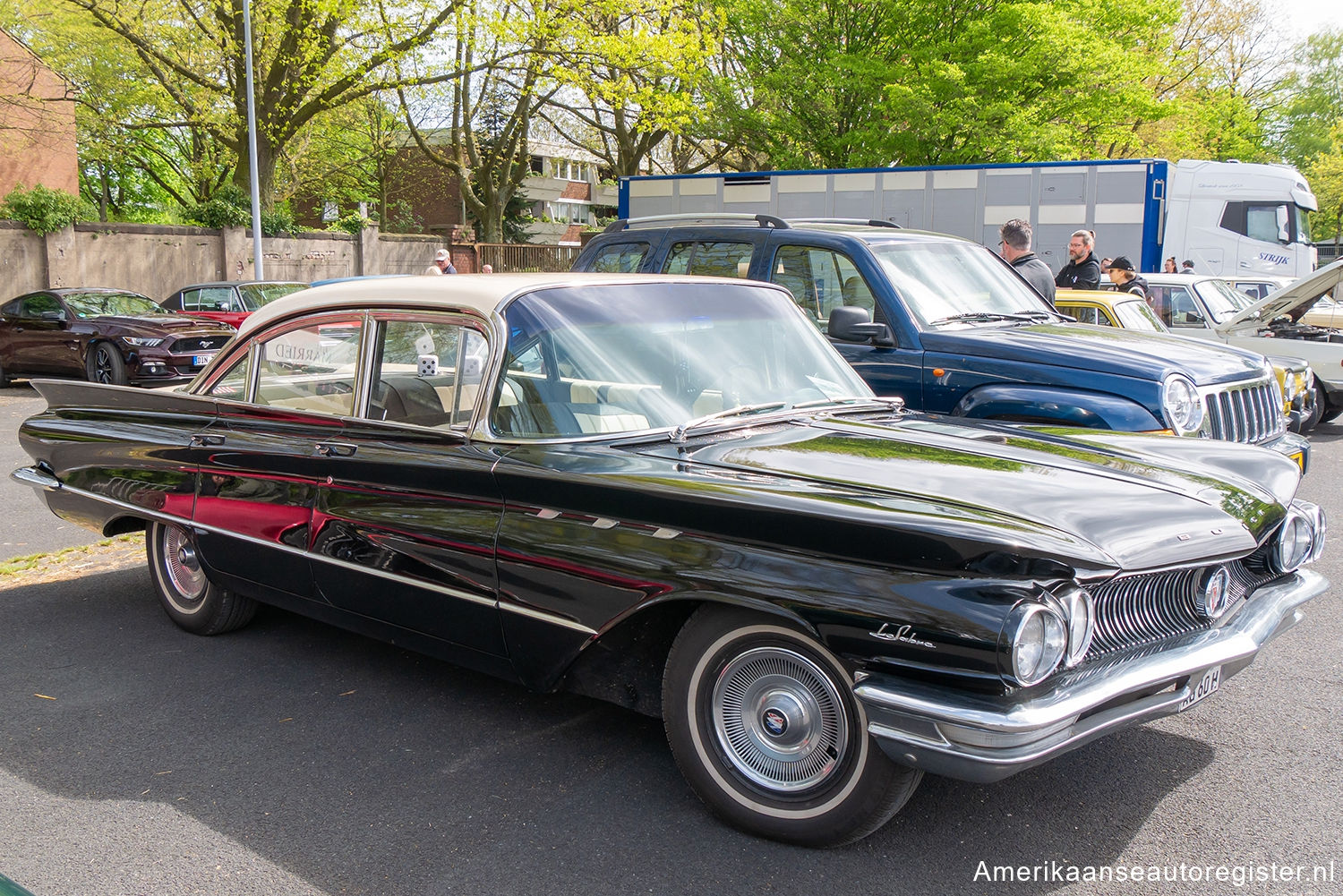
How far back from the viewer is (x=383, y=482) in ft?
13.3

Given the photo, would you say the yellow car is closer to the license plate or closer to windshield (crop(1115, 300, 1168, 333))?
windshield (crop(1115, 300, 1168, 333))

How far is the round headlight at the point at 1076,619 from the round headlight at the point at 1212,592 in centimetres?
67

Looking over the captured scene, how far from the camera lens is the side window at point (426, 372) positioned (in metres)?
4.00

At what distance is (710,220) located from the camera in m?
7.60

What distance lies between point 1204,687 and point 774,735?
1253 millimetres

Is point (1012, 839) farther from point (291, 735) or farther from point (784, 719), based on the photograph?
point (291, 735)

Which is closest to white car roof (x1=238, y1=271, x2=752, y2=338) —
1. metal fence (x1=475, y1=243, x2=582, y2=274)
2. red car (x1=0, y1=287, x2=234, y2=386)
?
red car (x1=0, y1=287, x2=234, y2=386)

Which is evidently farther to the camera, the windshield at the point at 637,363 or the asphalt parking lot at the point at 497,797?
the windshield at the point at 637,363

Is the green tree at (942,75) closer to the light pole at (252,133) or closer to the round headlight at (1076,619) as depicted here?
the light pole at (252,133)

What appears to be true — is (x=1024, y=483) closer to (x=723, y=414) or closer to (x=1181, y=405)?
(x=723, y=414)

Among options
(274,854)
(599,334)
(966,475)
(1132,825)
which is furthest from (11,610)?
(1132,825)

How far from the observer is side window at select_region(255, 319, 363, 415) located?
4402 mm

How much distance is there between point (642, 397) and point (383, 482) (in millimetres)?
1024

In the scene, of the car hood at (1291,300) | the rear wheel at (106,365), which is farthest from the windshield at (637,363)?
the rear wheel at (106,365)
